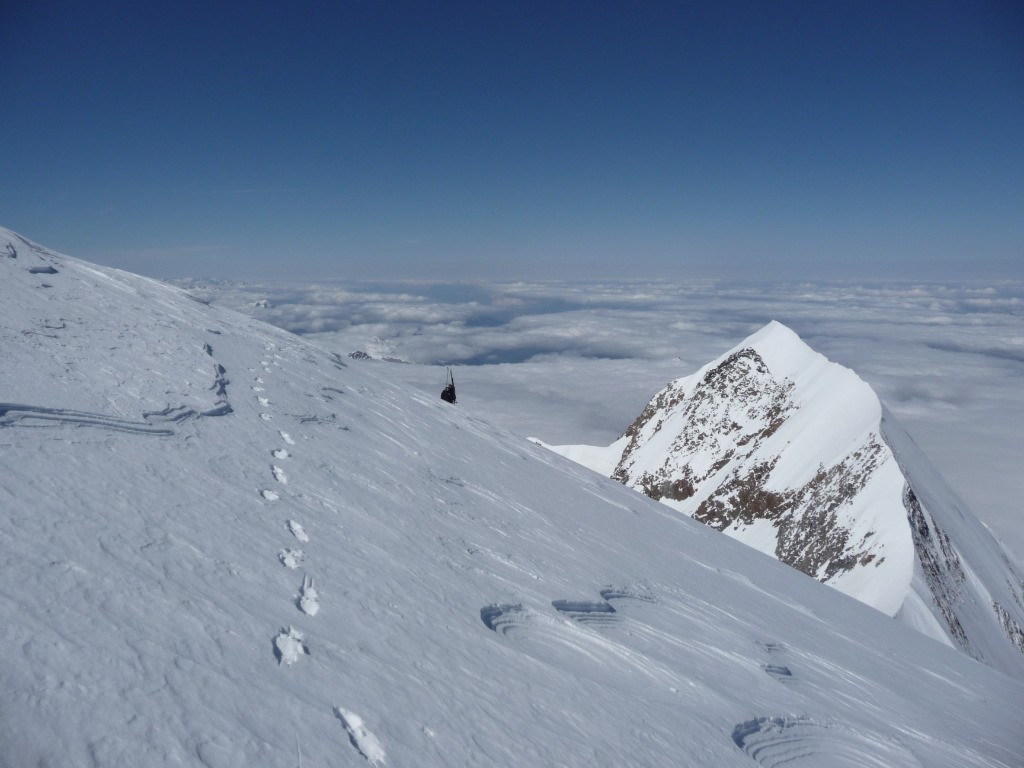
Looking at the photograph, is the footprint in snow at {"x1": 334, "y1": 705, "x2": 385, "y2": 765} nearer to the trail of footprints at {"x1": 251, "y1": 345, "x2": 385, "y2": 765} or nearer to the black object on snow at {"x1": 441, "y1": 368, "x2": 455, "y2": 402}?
the trail of footprints at {"x1": 251, "y1": 345, "x2": 385, "y2": 765}

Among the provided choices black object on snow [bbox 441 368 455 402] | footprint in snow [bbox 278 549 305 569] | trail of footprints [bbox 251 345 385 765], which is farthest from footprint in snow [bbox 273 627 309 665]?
black object on snow [bbox 441 368 455 402]

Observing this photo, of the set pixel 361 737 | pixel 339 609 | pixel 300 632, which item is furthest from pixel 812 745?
pixel 300 632

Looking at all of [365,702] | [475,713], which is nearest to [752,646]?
[475,713]

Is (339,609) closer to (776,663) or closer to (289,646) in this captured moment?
(289,646)

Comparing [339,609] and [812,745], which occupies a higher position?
[339,609]

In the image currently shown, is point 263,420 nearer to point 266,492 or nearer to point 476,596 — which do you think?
point 266,492

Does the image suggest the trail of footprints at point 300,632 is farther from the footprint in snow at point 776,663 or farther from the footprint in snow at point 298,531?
the footprint in snow at point 776,663

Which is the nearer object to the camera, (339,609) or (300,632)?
(300,632)

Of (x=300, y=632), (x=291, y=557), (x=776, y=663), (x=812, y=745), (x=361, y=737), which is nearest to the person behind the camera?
(x=361, y=737)
